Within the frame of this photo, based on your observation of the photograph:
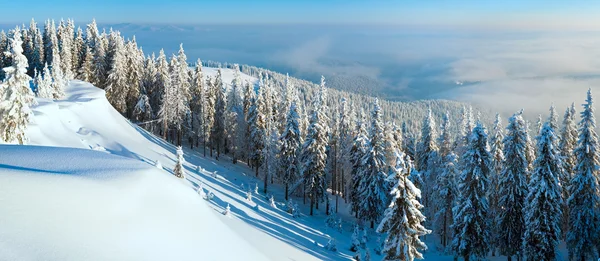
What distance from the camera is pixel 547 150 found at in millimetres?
29938

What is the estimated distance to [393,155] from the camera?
4450cm

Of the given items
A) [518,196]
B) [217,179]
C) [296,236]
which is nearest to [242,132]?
[217,179]

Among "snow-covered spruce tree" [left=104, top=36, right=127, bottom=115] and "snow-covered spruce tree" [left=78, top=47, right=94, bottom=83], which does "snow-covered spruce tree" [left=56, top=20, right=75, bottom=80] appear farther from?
"snow-covered spruce tree" [left=104, top=36, right=127, bottom=115]

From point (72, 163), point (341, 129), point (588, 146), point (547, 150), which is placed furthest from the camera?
point (341, 129)

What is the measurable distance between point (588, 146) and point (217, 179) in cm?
3492

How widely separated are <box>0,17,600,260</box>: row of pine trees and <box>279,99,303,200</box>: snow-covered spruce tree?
0.12m

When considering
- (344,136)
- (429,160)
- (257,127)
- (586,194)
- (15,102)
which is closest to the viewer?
(15,102)

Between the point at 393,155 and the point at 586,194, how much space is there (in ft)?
57.9

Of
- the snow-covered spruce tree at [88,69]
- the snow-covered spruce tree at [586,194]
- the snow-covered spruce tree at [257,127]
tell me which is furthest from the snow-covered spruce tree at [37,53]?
the snow-covered spruce tree at [586,194]

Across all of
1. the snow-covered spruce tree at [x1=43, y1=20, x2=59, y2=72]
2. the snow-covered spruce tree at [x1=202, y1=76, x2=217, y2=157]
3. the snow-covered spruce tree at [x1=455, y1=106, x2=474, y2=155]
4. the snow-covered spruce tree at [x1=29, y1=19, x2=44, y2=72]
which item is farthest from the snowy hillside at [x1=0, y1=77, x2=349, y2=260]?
the snow-covered spruce tree at [x1=29, y1=19, x2=44, y2=72]

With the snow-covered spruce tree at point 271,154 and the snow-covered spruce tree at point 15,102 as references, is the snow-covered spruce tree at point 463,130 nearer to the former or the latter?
the snow-covered spruce tree at point 271,154

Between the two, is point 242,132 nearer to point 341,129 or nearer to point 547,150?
point 341,129

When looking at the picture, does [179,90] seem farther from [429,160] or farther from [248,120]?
[429,160]

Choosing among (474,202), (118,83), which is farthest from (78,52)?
(474,202)
